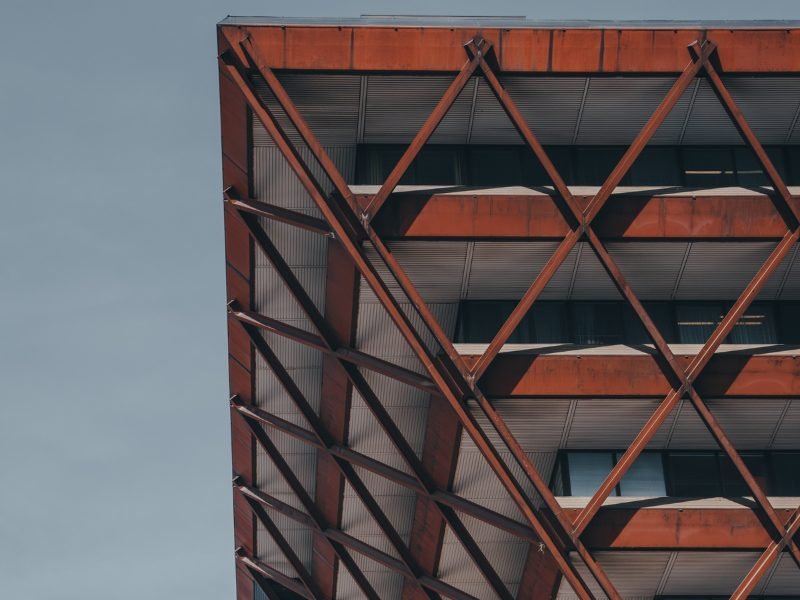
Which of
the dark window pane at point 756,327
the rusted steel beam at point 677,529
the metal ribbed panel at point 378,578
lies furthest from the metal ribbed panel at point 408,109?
the metal ribbed panel at point 378,578

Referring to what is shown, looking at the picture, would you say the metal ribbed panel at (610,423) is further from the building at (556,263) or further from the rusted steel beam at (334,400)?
the rusted steel beam at (334,400)

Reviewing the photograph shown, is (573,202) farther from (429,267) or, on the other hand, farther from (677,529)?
(677,529)

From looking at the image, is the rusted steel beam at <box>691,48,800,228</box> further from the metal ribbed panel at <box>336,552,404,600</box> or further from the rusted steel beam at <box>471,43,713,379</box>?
the metal ribbed panel at <box>336,552,404,600</box>

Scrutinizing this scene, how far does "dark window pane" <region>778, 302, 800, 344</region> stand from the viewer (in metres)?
49.9

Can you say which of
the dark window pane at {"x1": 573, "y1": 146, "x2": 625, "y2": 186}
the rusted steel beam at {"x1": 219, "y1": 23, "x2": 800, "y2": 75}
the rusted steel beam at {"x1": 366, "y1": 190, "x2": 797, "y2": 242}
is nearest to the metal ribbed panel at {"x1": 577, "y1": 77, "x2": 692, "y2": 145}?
the dark window pane at {"x1": 573, "y1": 146, "x2": 625, "y2": 186}

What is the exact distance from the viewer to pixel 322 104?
4694cm

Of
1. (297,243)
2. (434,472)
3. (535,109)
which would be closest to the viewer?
(535,109)

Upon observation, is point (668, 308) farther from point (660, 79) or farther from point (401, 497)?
point (401, 497)

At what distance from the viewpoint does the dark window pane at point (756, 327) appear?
49.6 metres

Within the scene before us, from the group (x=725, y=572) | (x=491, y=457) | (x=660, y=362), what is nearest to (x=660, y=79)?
(x=660, y=362)

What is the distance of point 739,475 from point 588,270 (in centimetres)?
857

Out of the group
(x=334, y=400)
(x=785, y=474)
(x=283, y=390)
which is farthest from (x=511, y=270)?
(x=283, y=390)

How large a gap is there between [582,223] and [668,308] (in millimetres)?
5873

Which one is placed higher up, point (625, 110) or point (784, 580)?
point (625, 110)
